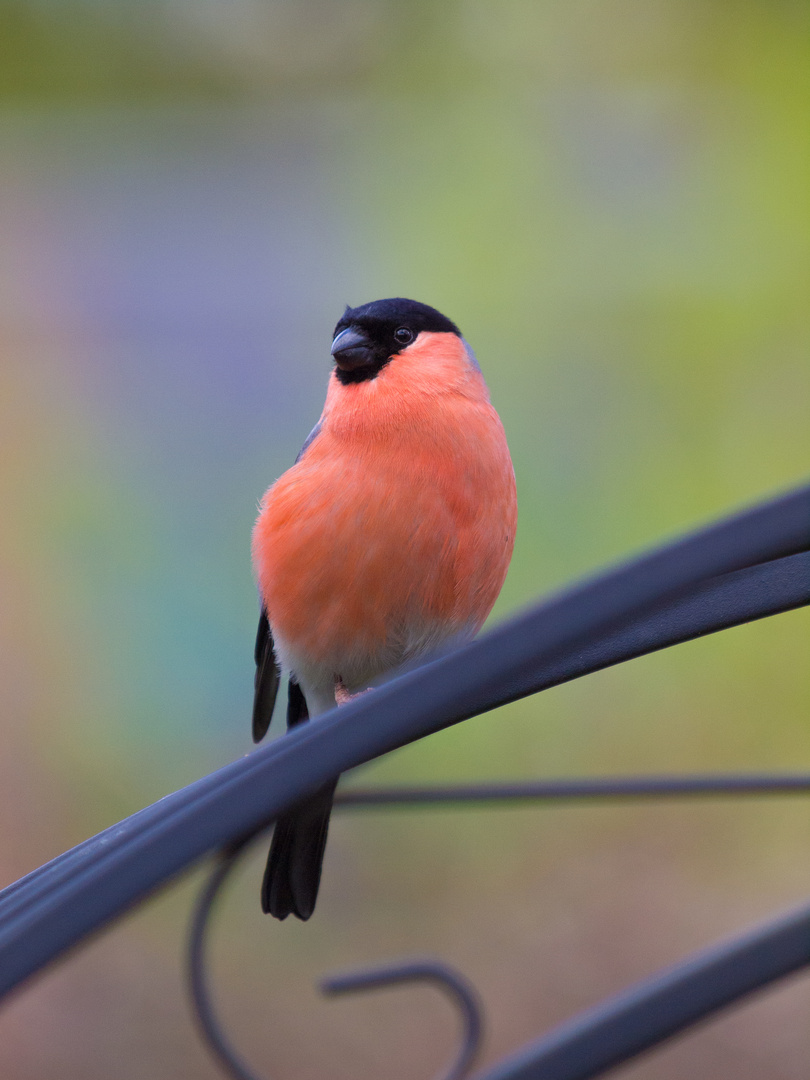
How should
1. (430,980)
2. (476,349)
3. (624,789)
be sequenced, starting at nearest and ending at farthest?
(624,789)
(430,980)
(476,349)

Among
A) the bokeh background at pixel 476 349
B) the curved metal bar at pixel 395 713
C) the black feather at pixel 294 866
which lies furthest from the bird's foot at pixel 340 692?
the bokeh background at pixel 476 349

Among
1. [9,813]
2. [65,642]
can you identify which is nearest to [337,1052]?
[9,813]

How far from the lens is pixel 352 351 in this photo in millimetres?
1053

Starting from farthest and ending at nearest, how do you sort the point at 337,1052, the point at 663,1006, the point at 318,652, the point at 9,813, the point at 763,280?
1. the point at 763,280
2. the point at 9,813
3. the point at 337,1052
4. the point at 318,652
5. the point at 663,1006

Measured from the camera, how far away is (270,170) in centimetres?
240

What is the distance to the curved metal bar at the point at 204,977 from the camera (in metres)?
0.82

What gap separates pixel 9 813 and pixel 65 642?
0.38 m

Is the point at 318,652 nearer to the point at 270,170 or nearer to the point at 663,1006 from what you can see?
the point at 663,1006

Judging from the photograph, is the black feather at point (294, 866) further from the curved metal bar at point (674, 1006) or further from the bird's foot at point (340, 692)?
the curved metal bar at point (674, 1006)

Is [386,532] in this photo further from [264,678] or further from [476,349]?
[476,349]

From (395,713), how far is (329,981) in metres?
0.55

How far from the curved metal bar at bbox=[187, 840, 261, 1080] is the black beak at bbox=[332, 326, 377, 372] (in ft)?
1.67

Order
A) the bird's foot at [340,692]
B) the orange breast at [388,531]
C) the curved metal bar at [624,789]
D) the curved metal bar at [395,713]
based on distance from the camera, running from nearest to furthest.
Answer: the curved metal bar at [395,713] → the curved metal bar at [624,789] → the orange breast at [388,531] → the bird's foot at [340,692]

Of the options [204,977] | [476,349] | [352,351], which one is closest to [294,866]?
[204,977]
